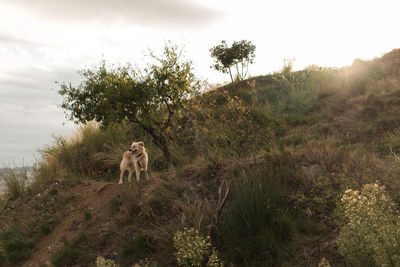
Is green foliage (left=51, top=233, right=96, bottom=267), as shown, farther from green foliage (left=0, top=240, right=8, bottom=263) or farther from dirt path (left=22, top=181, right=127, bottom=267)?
green foliage (left=0, top=240, right=8, bottom=263)

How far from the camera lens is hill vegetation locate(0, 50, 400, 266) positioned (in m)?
3.87

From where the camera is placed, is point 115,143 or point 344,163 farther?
point 115,143

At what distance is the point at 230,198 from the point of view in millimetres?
5012

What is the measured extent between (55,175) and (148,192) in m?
4.99

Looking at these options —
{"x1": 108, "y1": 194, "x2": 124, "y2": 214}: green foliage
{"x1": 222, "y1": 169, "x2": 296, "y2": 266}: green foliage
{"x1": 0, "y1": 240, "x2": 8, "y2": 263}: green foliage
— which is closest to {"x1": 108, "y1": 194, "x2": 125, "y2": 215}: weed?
{"x1": 108, "y1": 194, "x2": 124, "y2": 214}: green foliage

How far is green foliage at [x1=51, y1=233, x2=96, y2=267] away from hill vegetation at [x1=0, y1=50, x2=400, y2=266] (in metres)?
0.02

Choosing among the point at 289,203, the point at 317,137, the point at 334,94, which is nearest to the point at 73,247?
the point at 289,203

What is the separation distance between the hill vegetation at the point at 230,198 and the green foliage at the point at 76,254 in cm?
2

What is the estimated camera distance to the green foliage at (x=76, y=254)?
5.27m

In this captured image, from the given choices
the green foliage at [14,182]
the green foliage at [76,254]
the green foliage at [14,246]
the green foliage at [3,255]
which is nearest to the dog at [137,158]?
the green foliage at [76,254]

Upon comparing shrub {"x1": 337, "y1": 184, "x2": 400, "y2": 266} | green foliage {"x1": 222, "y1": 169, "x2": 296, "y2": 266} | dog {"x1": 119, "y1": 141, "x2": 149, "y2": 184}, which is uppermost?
dog {"x1": 119, "y1": 141, "x2": 149, "y2": 184}

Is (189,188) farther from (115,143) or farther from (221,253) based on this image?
(115,143)

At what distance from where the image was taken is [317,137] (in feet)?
29.1

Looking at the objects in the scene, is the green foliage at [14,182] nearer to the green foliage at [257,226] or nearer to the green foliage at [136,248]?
the green foliage at [136,248]
